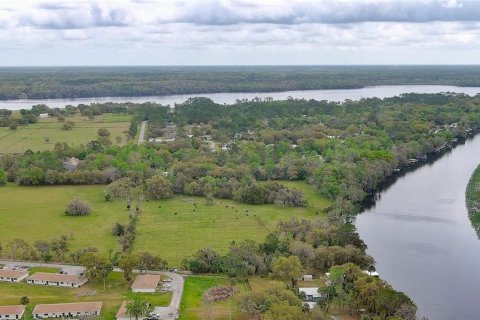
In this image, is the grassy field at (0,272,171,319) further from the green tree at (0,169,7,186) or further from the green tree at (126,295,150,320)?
the green tree at (0,169,7,186)

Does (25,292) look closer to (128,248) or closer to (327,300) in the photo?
(128,248)

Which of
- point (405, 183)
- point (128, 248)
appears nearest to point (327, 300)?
point (128, 248)

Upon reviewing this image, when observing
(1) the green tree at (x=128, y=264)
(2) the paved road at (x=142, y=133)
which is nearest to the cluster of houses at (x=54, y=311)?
(1) the green tree at (x=128, y=264)

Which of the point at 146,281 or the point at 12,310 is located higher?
the point at 12,310

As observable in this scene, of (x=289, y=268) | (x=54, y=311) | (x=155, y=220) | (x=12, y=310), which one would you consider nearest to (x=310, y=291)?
(x=289, y=268)

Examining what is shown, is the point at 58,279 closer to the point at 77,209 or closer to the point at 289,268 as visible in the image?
the point at 289,268

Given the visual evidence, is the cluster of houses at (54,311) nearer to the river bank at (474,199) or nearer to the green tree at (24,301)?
the green tree at (24,301)
